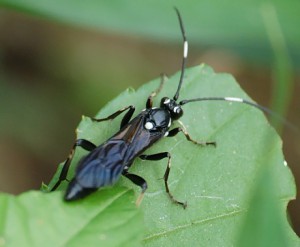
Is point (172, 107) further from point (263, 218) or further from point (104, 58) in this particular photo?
point (104, 58)

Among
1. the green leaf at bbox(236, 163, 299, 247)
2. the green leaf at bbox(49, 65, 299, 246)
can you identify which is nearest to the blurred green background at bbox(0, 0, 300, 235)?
the green leaf at bbox(49, 65, 299, 246)

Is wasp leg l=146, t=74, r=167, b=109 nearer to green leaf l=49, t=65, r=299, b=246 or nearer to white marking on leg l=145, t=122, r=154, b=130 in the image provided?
green leaf l=49, t=65, r=299, b=246

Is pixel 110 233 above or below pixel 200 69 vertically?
below

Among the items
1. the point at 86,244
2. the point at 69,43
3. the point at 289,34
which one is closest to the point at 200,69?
the point at 289,34

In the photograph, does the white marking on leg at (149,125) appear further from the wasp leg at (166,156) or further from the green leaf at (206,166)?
the wasp leg at (166,156)

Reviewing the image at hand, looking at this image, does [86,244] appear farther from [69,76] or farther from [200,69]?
[69,76]

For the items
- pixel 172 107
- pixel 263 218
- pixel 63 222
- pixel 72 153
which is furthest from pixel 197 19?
pixel 263 218

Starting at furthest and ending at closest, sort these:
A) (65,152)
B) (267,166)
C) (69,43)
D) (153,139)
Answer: (69,43), (65,152), (153,139), (267,166)
